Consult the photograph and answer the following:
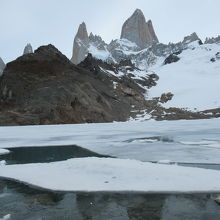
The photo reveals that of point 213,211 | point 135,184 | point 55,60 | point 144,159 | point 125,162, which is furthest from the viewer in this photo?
point 55,60

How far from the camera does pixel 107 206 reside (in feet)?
22.0

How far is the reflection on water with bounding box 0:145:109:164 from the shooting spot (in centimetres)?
1261

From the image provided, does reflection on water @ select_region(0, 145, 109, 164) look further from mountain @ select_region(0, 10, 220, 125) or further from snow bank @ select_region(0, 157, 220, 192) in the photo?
mountain @ select_region(0, 10, 220, 125)

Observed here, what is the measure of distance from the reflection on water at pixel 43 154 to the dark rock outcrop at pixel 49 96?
77.6ft

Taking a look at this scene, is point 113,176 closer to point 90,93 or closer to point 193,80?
point 90,93

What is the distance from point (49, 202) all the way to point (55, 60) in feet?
164

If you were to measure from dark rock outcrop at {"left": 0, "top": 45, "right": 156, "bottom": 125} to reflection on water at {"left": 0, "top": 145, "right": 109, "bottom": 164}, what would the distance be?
23.7 metres

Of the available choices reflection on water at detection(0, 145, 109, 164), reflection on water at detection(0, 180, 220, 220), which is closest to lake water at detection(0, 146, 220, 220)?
reflection on water at detection(0, 180, 220, 220)

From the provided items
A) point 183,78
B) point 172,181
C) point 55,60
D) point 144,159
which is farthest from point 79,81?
point 183,78

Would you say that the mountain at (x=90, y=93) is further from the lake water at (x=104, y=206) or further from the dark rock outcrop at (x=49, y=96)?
the lake water at (x=104, y=206)

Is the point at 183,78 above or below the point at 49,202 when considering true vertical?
above

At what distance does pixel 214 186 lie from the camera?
24.5ft

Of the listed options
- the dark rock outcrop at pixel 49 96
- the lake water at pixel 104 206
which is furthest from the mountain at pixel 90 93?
the lake water at pixel 104 206

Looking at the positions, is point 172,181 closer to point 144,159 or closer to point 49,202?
point 49,202
